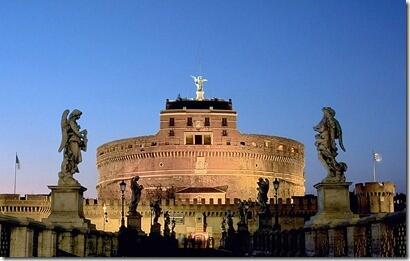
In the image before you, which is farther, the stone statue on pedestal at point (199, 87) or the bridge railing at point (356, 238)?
the stone statue on pedestal at point (199, 87)

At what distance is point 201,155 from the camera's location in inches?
2148

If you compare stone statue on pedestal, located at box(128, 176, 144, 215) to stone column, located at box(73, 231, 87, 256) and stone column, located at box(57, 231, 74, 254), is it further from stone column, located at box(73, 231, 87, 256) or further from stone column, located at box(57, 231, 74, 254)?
stone column, located at box(57, 231, 74, 254)

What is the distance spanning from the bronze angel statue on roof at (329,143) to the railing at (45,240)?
127 inches

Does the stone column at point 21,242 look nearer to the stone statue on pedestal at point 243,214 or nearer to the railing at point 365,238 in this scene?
the railing at point 365,238

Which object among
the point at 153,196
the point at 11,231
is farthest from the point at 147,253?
the point at 153,196

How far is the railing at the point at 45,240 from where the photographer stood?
6559mm

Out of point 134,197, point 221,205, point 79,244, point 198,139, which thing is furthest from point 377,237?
point 198,139

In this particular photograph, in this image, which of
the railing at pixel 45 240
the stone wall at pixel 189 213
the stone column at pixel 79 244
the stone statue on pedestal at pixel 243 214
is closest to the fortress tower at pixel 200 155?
the stone wall at pixel 189 213

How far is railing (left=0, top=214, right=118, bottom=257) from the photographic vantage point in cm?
656

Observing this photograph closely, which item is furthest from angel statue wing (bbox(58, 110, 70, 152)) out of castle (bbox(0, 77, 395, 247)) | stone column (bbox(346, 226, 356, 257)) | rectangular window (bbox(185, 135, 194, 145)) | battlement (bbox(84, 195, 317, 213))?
rectangular window (bbox(185, 135, 194, 145))

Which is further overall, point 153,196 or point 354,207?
point 153,196

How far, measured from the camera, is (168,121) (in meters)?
55.2

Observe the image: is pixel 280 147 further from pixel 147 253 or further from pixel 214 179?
pixel 147 253

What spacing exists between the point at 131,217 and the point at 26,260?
10.5 meters
